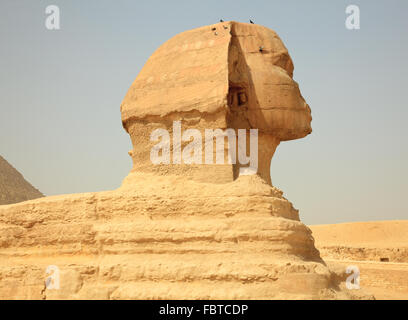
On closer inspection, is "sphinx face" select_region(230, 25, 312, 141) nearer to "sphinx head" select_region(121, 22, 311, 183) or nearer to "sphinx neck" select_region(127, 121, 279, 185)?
"sphinx head" select_region(121, 22, 311, 183)

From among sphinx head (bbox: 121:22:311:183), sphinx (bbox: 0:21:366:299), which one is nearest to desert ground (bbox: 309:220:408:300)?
sphinx (bbox: 0:21:366:299)

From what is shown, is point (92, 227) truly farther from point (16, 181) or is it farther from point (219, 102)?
point (16, 181)

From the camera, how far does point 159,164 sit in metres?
8.68

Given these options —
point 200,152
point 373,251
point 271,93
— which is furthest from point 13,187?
point 271,93

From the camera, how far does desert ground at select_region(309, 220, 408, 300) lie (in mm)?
17078

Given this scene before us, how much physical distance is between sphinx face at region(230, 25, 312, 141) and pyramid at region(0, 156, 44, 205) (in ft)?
92.1

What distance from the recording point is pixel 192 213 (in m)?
7.69

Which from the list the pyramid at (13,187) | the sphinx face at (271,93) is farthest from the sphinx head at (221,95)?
the pyramid at (13,187)

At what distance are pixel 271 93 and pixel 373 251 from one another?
76.2 feet

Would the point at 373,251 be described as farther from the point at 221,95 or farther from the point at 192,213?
the point at 192,213

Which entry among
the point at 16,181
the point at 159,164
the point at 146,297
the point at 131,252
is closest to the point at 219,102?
the point at 159,164

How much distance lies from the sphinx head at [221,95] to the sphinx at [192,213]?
21mm

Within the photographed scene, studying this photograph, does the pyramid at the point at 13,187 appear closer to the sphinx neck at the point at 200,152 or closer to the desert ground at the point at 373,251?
the desert ground at the point at 373,251
